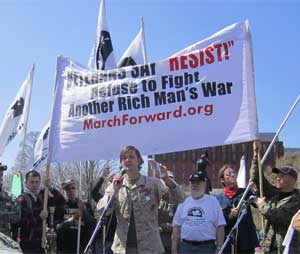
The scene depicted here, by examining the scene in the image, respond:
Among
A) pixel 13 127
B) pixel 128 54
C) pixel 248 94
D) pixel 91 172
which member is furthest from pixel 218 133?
pixel 91 172

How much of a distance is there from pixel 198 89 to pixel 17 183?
558 cm

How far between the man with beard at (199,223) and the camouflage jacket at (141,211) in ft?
0.80

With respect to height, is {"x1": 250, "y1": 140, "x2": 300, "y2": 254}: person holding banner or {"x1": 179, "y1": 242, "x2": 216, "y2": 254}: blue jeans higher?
{"x1": 250, "y1": 140, "x2": 300, "y2": 254}: person holding banner

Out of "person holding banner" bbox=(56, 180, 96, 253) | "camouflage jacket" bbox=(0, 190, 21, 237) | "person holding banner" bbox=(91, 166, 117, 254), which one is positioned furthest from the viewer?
"person holding banner" bbox=(56, 180, 96, 253)

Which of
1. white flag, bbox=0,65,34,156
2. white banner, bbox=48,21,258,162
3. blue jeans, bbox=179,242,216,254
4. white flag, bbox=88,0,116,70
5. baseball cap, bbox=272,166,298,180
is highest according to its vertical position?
white flag, bbox=88,0,116,70

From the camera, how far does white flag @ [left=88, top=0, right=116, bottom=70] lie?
9.05 m

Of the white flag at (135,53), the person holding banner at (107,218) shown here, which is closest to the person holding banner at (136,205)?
the person holding banner at (107,218)

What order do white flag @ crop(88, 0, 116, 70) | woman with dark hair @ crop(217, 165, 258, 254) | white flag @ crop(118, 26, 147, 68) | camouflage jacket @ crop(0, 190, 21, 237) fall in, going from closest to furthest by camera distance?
1. woman with dark hair @ crop(217, 165, 258, 254)
2. camouflage jacket @ crop(0, 190, 21, 237)
3. white flag @ crop(88, 0, 116, 70)
4. white flag @ crop(118, 26, 147, 68)

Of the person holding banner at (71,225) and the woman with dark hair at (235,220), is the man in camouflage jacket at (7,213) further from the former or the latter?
the woman with dark hair at (235,220)

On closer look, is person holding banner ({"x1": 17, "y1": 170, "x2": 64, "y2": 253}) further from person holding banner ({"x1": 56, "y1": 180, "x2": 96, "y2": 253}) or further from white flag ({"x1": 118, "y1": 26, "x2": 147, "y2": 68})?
white flag ({"x1": 118, "y1": 26, "x2": 147, "y2": 68})

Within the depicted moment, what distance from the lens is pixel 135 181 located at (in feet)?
19.2

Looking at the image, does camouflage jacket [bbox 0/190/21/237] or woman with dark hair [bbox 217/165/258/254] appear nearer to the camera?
woman with dark hair [bbox 217/165/258/254]

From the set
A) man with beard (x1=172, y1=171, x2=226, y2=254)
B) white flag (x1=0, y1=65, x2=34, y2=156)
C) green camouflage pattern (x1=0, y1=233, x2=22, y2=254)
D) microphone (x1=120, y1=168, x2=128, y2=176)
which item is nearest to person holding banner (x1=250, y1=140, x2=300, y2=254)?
man with beard (x1=172, y1=171, x2=226, y2=254)

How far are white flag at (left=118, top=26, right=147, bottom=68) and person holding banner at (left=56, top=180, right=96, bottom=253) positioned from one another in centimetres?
286
